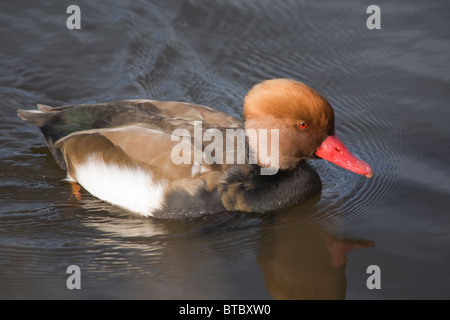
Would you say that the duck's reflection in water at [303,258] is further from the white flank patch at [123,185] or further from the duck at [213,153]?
the white flank patch at [123,185]

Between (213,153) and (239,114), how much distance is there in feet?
6.35

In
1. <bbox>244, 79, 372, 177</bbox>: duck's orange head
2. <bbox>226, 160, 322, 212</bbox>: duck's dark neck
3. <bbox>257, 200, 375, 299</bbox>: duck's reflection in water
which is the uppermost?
<bbox>244, 79, 372, 177</bbox>: duck's orange head

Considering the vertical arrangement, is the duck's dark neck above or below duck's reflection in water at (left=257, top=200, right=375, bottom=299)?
above

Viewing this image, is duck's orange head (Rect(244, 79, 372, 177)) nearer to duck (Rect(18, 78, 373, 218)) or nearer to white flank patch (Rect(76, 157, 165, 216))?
duck (Rect(18, 78, 373, 218))

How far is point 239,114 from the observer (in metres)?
7.87

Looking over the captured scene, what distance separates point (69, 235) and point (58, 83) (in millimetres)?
3158

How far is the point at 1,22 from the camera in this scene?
9.23m

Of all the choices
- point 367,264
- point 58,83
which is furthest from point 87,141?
point 367,264

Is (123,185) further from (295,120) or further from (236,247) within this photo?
(295,120)

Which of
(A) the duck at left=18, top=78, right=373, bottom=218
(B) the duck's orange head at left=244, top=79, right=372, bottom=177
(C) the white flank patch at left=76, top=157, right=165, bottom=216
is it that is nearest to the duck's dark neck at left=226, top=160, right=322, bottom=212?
(A) the duck at left=18, top=78, right=373, bottom=218

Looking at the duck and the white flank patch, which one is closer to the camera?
the duck

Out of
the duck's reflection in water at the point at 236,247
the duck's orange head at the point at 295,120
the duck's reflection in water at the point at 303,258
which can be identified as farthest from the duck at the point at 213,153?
the duck's reflection in water at the point at 303,258

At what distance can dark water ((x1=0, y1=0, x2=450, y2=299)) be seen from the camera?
17.5ft

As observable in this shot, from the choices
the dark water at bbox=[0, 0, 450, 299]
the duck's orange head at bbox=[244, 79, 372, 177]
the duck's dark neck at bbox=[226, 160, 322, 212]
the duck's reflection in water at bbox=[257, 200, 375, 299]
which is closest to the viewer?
the duck's reflection in water at bbox=[257, 200, 375, 299]
